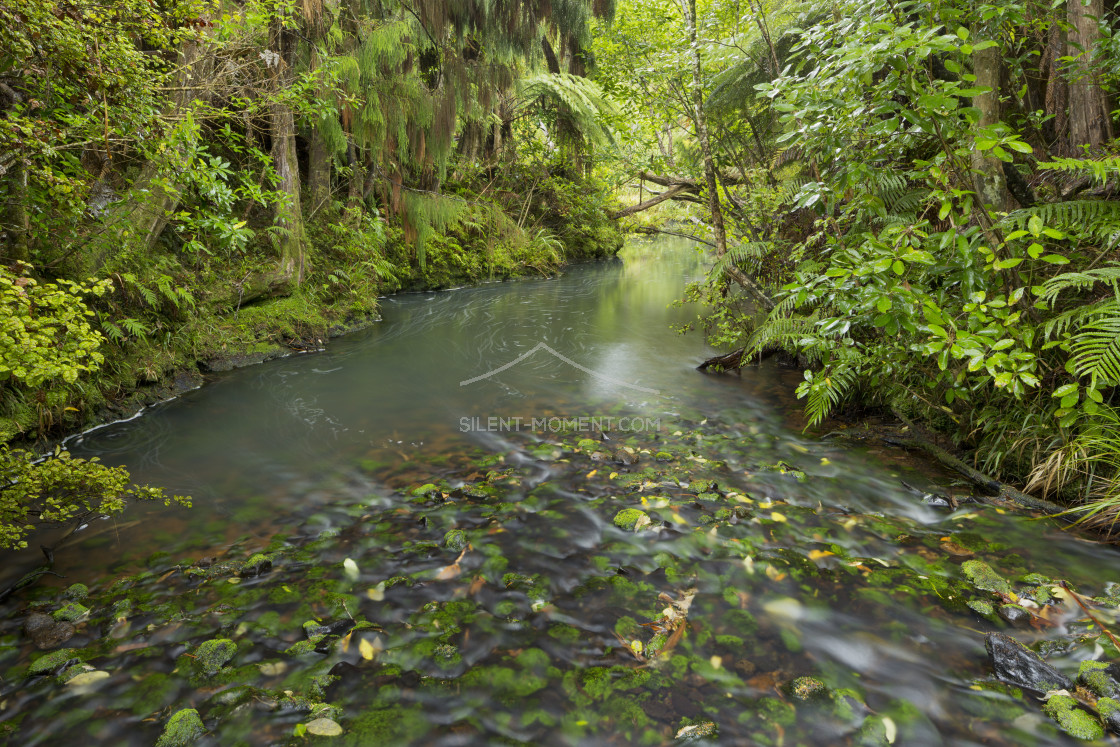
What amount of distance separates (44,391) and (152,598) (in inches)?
115

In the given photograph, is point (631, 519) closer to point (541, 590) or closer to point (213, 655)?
point (541, 590)

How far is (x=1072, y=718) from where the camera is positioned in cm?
198

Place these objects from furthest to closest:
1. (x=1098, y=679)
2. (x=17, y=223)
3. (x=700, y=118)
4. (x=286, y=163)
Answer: (x=286, y=163) → (x=700, y=118) → (x=17, y=223) → (x=1098, y=679)

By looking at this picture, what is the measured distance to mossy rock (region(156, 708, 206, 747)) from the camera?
1.96 meters

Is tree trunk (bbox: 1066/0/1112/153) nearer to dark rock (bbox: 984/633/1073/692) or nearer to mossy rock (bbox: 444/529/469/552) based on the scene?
dark rock (bbox: 984/633/1073/692)

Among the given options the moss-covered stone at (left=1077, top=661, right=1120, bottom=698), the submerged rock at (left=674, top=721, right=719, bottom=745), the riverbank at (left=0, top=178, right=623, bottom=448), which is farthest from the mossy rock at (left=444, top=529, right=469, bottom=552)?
the moss-covered stone at (left=1077, top=661, right=1120, bottom=698)

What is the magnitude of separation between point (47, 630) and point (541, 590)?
94.1 inches

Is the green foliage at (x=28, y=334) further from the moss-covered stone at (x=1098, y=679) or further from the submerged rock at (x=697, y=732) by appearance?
the moss-covered stone at (x=1098, y=679)

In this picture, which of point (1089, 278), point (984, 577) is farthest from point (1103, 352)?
point (984, 577)

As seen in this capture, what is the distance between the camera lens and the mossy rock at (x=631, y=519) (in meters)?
3.41

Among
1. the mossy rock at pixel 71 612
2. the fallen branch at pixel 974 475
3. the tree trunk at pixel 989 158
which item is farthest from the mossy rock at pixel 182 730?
the tree trunk at pixel 989 158

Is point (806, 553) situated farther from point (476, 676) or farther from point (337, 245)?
point (337, 245)

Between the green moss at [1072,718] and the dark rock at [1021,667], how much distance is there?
6cm

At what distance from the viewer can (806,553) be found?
3.08 metres
